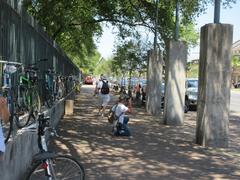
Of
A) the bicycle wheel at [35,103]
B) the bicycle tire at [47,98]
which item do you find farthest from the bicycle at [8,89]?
the bicycle tire at [47,98]

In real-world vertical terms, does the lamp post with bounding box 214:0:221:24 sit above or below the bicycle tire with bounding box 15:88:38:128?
above

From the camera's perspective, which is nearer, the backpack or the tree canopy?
the backpack

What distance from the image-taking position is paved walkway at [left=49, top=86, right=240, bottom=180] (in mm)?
9289

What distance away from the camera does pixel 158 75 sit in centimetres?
2502

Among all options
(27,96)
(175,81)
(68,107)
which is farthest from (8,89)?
(68,107)

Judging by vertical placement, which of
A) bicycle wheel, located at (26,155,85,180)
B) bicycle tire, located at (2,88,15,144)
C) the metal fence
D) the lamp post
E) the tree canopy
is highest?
the tree canopy

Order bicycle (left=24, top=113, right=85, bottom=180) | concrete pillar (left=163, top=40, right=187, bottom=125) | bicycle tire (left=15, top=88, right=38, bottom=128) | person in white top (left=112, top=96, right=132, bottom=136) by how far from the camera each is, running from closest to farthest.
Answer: bicycle (left=24, top=113, right=85, bottom=180), bicycle tire (left=15, top=88, right=38, bottom=128), person in white top (left=112, top=96, right=132, bottom=136), concrete pillar (left=163, top=40, right=187, bottom=125)

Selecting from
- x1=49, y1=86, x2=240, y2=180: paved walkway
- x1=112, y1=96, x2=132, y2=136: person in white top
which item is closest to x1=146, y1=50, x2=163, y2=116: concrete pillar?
x1=49, y1=86, x2=240, y2=180: paved walkway

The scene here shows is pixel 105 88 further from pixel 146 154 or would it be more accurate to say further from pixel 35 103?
pixel 146 154

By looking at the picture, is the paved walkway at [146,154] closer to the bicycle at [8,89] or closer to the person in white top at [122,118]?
the person in white top at [122,118]

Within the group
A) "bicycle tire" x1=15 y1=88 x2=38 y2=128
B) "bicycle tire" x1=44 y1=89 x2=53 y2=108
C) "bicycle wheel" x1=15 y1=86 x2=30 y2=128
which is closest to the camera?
"bicycle wheel" x1=15 y1=86 x2=30 y2=128

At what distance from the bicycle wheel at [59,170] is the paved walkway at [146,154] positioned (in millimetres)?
1862

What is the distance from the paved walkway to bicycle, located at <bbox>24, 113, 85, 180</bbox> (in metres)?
1.90

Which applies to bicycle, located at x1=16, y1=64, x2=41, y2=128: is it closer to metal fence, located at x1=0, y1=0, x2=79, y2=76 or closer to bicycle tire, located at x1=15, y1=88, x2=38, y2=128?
bicycle tire, located at x1=15, y1=88, x2=38, y2=128
